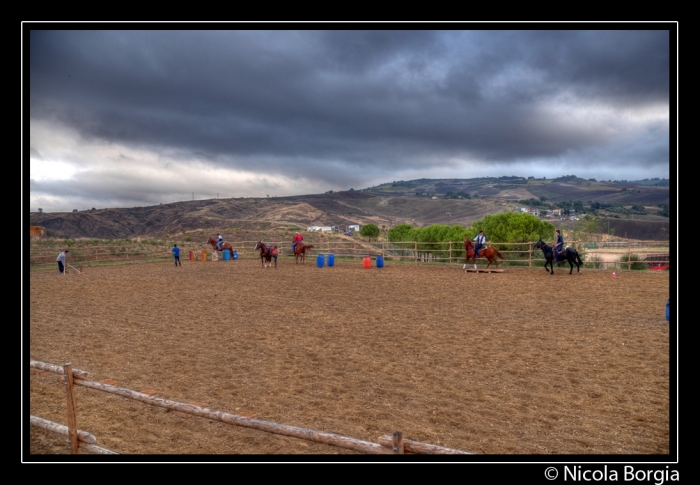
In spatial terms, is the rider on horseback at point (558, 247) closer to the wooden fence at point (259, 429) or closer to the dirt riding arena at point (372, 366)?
the dirt riding arena at point (372, 366)

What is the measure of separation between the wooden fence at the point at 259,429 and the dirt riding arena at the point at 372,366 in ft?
2.26

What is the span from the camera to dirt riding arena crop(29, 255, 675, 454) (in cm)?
445

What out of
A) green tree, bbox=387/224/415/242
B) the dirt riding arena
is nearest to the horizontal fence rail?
the dirt riding arena

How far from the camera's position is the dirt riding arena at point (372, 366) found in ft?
14.6

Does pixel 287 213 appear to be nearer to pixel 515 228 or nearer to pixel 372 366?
pixel 515 228

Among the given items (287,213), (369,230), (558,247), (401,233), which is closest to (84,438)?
(558,247)

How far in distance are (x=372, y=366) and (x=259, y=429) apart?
3.55m

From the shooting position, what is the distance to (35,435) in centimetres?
450

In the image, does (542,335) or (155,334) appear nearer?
(542,335)

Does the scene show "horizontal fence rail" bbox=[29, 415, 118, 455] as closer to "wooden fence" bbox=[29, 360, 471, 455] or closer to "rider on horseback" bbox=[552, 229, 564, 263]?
"wooden fence" bbox=[29, 360, 471, 455]

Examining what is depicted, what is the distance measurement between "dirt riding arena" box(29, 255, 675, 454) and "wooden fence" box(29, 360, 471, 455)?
0.69m
